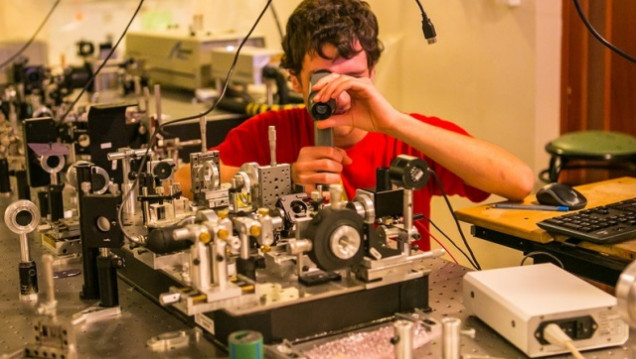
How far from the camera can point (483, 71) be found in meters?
3.31

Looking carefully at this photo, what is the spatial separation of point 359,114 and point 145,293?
2.12 feet

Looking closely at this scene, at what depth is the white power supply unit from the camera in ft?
4.31

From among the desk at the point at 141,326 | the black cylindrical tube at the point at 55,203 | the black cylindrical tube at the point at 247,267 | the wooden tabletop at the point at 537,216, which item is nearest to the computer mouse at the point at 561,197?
the wooden tabletop at the point at 537,216

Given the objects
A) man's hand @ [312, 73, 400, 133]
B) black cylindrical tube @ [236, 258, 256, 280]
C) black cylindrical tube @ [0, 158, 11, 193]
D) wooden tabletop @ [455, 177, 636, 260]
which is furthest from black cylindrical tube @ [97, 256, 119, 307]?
black cylindrical tube @ [0, 158, 11, 193]

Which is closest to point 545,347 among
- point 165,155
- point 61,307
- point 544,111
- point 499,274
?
point 499,274

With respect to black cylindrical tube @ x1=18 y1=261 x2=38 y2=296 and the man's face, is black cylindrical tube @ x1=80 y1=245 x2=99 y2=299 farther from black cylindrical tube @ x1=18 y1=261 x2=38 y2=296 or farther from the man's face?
the man's face

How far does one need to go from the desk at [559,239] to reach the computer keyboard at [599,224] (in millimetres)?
19

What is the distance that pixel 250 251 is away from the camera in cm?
145

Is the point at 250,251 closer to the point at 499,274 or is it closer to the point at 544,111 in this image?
the point at 499,274

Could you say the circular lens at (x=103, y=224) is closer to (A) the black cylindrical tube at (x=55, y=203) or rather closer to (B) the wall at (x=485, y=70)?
(A) the black cylindrical tube at (x=55, y=203)

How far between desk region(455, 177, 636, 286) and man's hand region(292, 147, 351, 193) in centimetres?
35

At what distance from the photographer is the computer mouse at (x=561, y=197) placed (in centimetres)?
199

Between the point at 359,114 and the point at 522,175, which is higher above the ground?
the point at 359,114

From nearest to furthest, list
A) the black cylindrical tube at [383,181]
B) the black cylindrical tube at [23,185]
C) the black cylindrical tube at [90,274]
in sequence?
the black cylindrical tube at [383,181] < the black cylindrical tube at [90,274] < the black cylindrical tube at [23,185]
